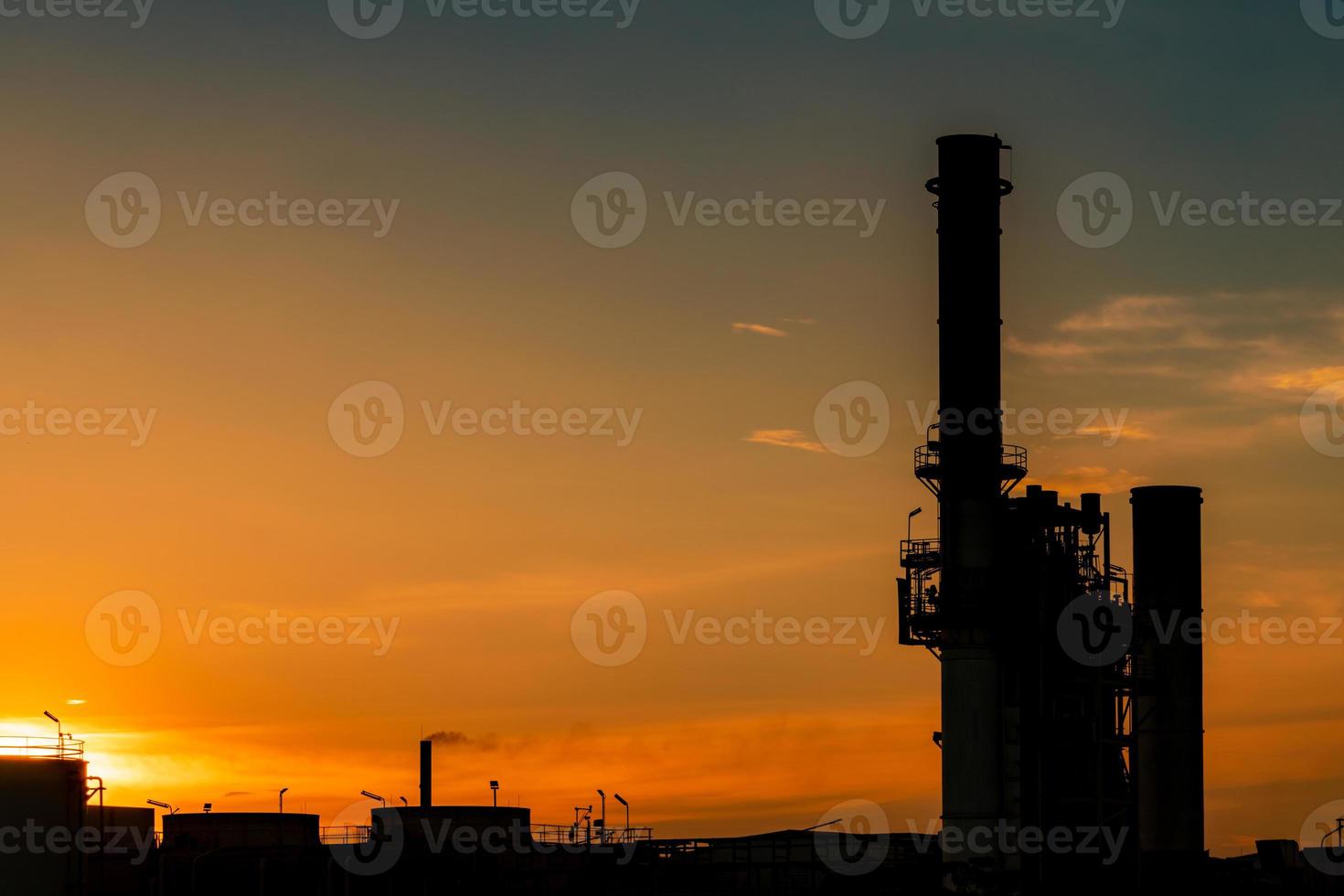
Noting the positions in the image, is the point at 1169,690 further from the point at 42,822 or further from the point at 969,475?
the point at 42,822

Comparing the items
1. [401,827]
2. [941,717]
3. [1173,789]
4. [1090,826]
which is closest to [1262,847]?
[1173,789]

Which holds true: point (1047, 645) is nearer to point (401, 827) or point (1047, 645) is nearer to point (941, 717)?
point (941, 717)

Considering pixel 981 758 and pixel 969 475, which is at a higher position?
pixel 969 475

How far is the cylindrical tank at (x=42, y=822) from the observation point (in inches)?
2352

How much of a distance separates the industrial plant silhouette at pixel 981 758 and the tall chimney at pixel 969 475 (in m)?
0.08

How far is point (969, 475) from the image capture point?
72125 millimetres
